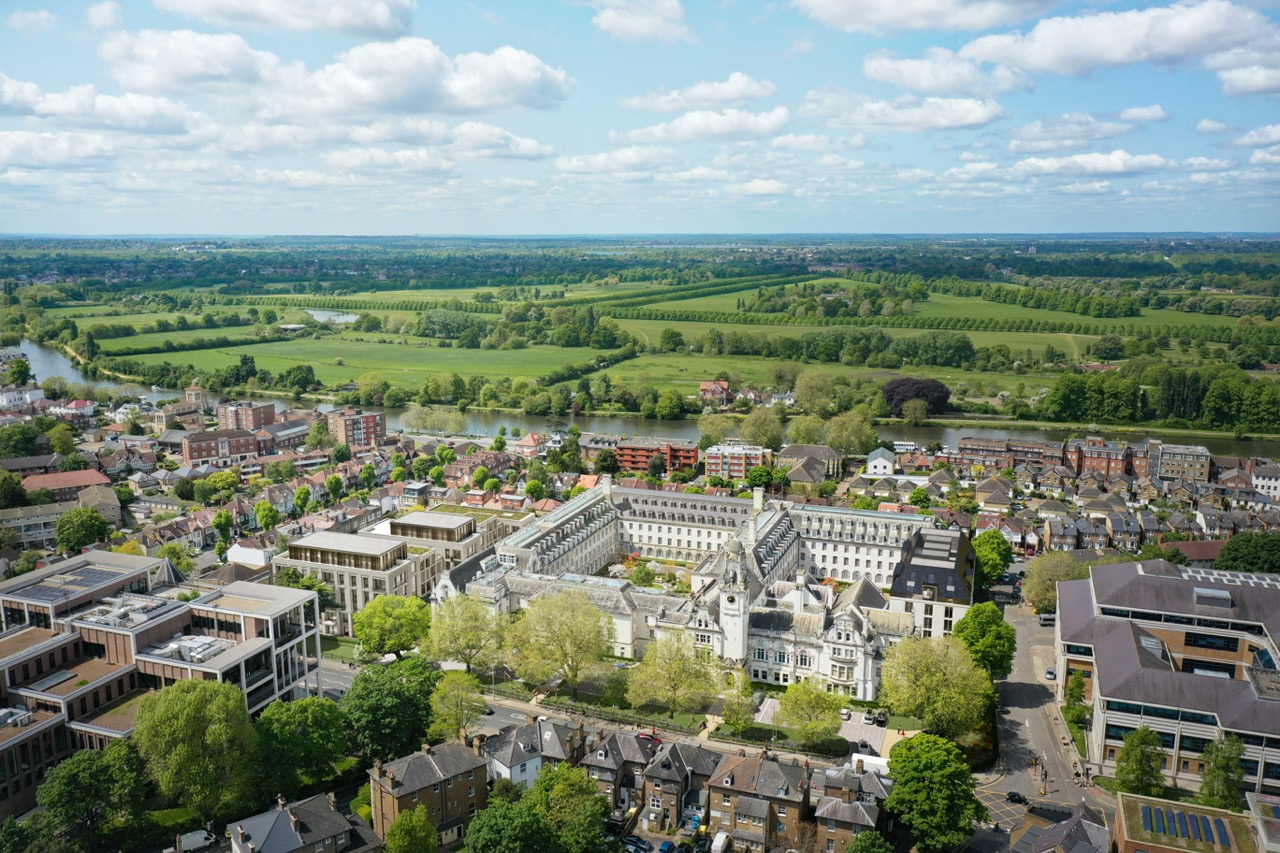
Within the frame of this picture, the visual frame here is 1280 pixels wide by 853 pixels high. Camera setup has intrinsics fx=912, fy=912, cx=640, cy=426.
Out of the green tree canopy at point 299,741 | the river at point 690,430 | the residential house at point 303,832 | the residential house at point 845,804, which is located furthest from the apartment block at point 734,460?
the residential house at point 303,832

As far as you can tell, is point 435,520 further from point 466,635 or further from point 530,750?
point 530,750

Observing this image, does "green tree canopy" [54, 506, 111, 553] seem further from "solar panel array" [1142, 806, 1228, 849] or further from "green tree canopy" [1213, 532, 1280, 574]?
"green tree canopy" [1213, 532, 1280, 574]

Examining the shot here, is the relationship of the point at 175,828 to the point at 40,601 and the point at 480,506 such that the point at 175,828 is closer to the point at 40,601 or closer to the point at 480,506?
the point at 40,601

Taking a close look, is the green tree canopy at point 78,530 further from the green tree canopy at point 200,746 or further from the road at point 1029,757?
the road at point 1029,757

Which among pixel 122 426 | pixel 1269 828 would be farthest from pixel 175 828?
pixel 122 426

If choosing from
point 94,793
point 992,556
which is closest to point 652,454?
point 992,556

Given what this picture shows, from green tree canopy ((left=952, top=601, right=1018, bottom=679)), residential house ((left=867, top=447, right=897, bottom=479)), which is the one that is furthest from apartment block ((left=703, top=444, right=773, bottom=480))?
green tree canopy ((left=952, top=601, right=1018, bottom=679))
